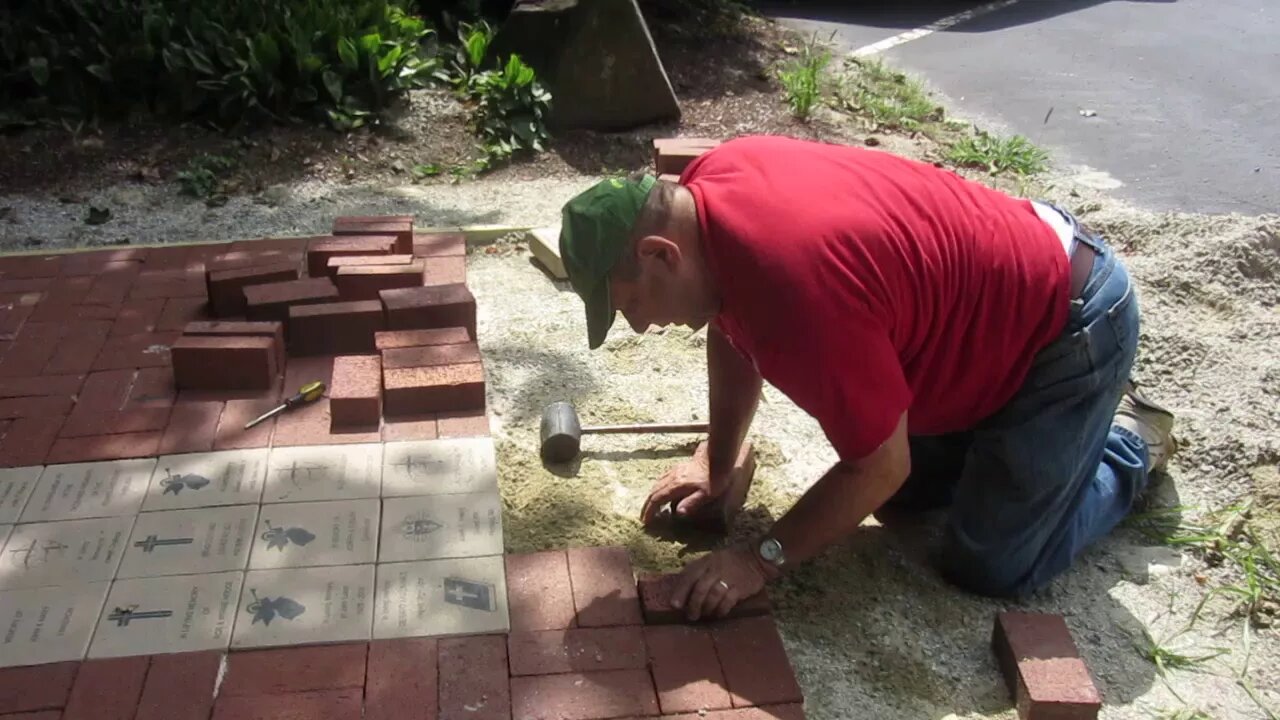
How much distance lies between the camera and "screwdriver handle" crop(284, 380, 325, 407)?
3.85 m

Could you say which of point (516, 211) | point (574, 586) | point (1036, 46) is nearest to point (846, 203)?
point (574, 586)

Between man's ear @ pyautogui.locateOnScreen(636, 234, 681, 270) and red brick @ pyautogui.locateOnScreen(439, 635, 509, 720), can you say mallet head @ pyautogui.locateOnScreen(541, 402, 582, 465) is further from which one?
man's ear @ pyautogui.locateOnScreen(636, 234, 681, 270)

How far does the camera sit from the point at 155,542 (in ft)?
10.4

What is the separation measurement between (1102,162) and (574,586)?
5.21m

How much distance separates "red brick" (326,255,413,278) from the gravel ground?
0.47 meters

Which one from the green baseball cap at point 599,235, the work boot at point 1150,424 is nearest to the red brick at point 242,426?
the green baseball cap at point 599,235

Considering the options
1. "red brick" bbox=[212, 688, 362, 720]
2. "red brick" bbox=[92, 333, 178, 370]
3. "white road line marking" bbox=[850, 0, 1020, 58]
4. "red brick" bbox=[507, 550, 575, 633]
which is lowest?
"white road line marking" bbox=[850, 0, 1020, 58]

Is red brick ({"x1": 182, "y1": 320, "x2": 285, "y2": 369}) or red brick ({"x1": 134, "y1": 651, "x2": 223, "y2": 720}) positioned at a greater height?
red brick ({"x1": 182, "y1": 320, "x2": 285, "y2": 369})

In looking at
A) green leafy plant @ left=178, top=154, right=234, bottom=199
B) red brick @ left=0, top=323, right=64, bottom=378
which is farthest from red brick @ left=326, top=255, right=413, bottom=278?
green leafy plant @ left=178, top=154, right=234, bottom=199

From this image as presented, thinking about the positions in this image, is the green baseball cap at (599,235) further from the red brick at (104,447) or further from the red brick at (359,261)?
the red brick at (359,261)

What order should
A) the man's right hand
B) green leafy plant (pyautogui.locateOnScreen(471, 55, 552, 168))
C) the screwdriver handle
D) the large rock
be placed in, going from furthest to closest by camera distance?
the large rock → green leafy plant (pyautogui.locateOnScreen(471, 55, 552, 168)) → the screwdriver handle → the man's right hand

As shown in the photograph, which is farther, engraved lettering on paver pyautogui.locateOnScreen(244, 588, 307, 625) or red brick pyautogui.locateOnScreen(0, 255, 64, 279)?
red brick pyautogui.locateOnScreen(0, 255, 64, 279)

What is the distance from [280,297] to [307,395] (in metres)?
0.61

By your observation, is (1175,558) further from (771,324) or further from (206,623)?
Answer: (206,623)
